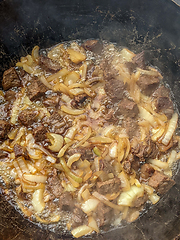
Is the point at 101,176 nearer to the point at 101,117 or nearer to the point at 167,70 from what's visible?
the point at 101,117

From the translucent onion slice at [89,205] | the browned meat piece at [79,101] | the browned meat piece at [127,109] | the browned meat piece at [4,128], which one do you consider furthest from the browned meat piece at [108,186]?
the browned meat piece at [4,128]

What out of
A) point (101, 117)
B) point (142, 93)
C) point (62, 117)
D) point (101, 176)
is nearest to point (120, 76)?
point (142, 93)

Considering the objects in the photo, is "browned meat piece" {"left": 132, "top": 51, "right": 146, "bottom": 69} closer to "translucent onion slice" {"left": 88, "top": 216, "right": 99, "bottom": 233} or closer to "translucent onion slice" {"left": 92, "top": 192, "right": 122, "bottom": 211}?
"translucent onion slice" {"left": 92, "top": 192, "right": 122, "bottom": 211}

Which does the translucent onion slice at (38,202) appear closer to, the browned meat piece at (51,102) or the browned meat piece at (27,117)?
the browned meat piece at (27,117)

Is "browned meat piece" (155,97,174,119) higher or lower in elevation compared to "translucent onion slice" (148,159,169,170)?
higher

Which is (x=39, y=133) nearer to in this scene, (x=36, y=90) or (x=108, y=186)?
(x=36, y=90)

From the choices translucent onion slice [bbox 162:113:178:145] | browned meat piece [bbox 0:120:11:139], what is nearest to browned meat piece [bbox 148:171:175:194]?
translucent onion slice [bbox 162:113:178:145]
